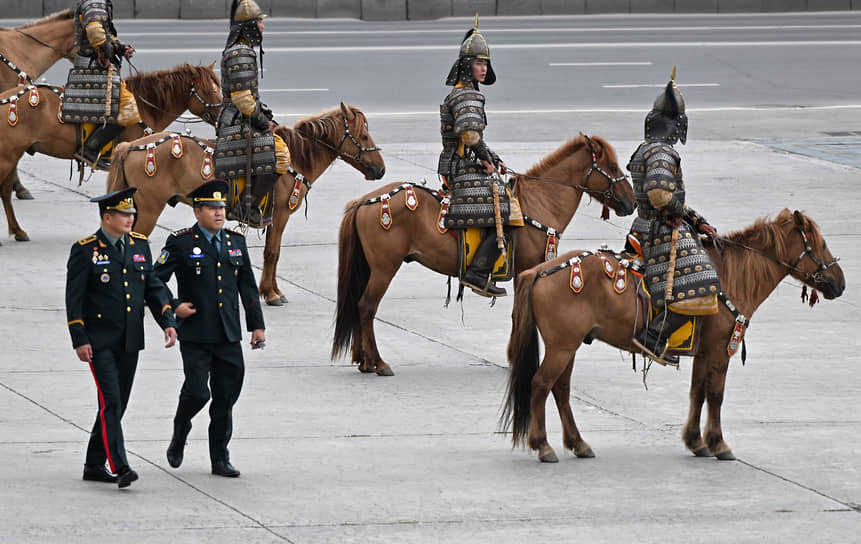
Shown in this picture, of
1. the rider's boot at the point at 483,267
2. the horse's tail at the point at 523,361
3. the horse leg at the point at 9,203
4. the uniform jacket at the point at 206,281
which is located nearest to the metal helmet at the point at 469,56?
the rider's boot at the point at 483,267

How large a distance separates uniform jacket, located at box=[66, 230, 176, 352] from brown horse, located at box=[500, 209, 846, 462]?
2299mm

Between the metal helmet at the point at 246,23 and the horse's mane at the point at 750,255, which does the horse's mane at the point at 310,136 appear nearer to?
the metal helmet at the point at 246,23

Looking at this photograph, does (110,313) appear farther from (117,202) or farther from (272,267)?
(272,267)

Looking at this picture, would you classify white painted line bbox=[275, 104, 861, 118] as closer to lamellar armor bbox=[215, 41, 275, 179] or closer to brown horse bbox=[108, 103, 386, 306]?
brown horse bbox=[108, 103, 386, 306]

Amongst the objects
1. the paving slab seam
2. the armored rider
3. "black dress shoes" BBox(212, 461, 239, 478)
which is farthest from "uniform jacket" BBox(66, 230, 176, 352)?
the armored rider

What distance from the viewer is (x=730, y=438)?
9305 millimetres

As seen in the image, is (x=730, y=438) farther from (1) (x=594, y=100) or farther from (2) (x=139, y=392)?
(1) (x=594, y=100)

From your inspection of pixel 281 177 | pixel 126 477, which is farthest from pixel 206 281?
pixel 281 177

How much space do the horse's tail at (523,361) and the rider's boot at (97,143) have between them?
722 cm

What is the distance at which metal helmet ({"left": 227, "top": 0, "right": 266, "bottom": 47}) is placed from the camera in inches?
490

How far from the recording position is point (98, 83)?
47.6ft

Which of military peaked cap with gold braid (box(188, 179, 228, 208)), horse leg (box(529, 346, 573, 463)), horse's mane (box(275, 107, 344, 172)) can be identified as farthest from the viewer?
horse's mane (box(275, 107, 344, 172))

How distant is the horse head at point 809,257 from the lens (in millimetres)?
9281

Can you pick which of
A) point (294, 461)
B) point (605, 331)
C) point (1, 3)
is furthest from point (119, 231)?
point (1, 3)
